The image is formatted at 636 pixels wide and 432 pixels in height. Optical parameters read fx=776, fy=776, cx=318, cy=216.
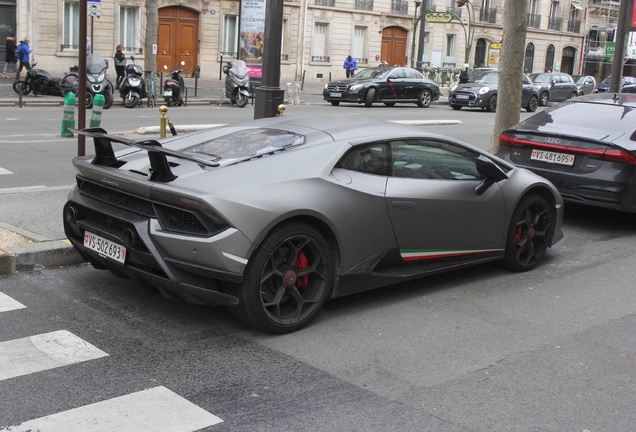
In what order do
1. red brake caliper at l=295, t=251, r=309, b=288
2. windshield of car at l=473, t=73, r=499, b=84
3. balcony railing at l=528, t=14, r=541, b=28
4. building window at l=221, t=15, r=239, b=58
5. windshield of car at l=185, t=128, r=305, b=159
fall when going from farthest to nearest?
balcony railing at l=528, t=14, r=541, b=28, building window at l=221, t=15, r=239, b=58, windshield of car at l=473, t=73, r=499, b=84, windshield of car at l=185, t=128, r=305, b=159, red brake caliper at l=295, t=251, r=309, b=288

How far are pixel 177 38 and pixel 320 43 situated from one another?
9.69m

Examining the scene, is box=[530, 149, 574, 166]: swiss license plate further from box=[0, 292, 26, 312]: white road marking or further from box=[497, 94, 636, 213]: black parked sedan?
box=[0, 292, 26, 312]: white road marking

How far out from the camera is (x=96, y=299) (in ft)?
18.9

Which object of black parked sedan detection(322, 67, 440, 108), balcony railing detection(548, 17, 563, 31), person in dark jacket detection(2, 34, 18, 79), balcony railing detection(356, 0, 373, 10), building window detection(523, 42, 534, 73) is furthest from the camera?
balcony railing detection(548, 17, 563, 31)

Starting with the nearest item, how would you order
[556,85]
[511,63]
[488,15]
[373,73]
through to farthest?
[511,63]
[373,73]
[556,85]
[488,15]

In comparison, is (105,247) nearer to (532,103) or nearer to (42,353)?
(42,353)

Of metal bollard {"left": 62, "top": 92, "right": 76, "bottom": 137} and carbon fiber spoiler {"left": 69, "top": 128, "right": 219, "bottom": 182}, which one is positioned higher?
carbon fiber spoiler {"left": 69, "top": 128, "right": 219, "bottom": 182}

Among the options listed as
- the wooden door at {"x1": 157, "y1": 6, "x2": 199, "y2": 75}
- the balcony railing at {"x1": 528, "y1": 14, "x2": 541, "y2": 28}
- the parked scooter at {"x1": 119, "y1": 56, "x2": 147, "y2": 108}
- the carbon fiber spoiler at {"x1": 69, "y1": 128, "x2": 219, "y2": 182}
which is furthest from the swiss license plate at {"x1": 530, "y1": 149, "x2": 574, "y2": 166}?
the balcony railing at {"x1": 528, "y1": 14, "x2": 541, "y2": 28}

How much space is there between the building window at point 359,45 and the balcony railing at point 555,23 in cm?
2114

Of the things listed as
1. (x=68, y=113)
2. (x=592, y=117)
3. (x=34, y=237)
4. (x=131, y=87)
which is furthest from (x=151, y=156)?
(x=131, y=87)

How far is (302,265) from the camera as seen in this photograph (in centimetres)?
532

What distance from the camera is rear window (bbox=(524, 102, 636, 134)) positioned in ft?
29.7

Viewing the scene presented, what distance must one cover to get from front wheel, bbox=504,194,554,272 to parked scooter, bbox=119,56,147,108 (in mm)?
18061

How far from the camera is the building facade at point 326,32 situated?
113ft
